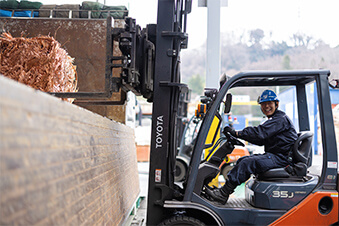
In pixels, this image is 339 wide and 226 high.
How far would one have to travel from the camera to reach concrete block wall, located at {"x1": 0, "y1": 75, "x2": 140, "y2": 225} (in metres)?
1.22

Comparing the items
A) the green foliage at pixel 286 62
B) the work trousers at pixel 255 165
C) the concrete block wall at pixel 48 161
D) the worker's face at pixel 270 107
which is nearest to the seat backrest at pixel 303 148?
the work trousers at pixel 255 165

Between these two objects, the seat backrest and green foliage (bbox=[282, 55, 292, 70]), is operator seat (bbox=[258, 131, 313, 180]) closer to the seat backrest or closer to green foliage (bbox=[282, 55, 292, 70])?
the seat backrest

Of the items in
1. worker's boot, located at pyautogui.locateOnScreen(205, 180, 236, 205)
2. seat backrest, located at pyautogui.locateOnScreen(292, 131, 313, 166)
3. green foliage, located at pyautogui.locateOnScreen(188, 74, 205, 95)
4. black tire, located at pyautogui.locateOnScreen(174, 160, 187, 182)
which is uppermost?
green foliage, located at pyautogui.locateOnScreen(188, 74, 205, 95)

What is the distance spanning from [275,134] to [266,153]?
0.76ft

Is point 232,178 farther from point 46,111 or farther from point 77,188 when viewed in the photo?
point 46,111

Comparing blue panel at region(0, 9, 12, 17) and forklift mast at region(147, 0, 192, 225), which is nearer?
forklift mast at region(147, 0, 192, 225)

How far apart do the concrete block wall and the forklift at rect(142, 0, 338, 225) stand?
3.36 ft

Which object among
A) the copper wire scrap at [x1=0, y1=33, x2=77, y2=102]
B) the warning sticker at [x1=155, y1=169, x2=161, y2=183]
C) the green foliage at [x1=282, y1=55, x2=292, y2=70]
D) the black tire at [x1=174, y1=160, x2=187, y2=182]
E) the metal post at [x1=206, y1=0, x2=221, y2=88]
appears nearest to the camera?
the copper wire scrap at [x1=0, y1=33, x2=77, y2=102]

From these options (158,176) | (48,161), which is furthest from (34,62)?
(48,161)

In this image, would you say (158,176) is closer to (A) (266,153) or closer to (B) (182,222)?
(B) (182,222)

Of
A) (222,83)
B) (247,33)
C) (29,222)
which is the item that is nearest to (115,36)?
(222,83)

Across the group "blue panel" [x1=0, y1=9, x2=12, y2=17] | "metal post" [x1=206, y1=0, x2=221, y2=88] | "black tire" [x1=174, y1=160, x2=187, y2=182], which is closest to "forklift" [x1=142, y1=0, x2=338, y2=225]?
"blue panel" [x1=0, y1=9, x2=12, y2=17]

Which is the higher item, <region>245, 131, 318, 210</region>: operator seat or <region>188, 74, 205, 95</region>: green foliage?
<region>188, 74, 205, 95</region>: green foliage

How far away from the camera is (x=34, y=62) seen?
3377mm
